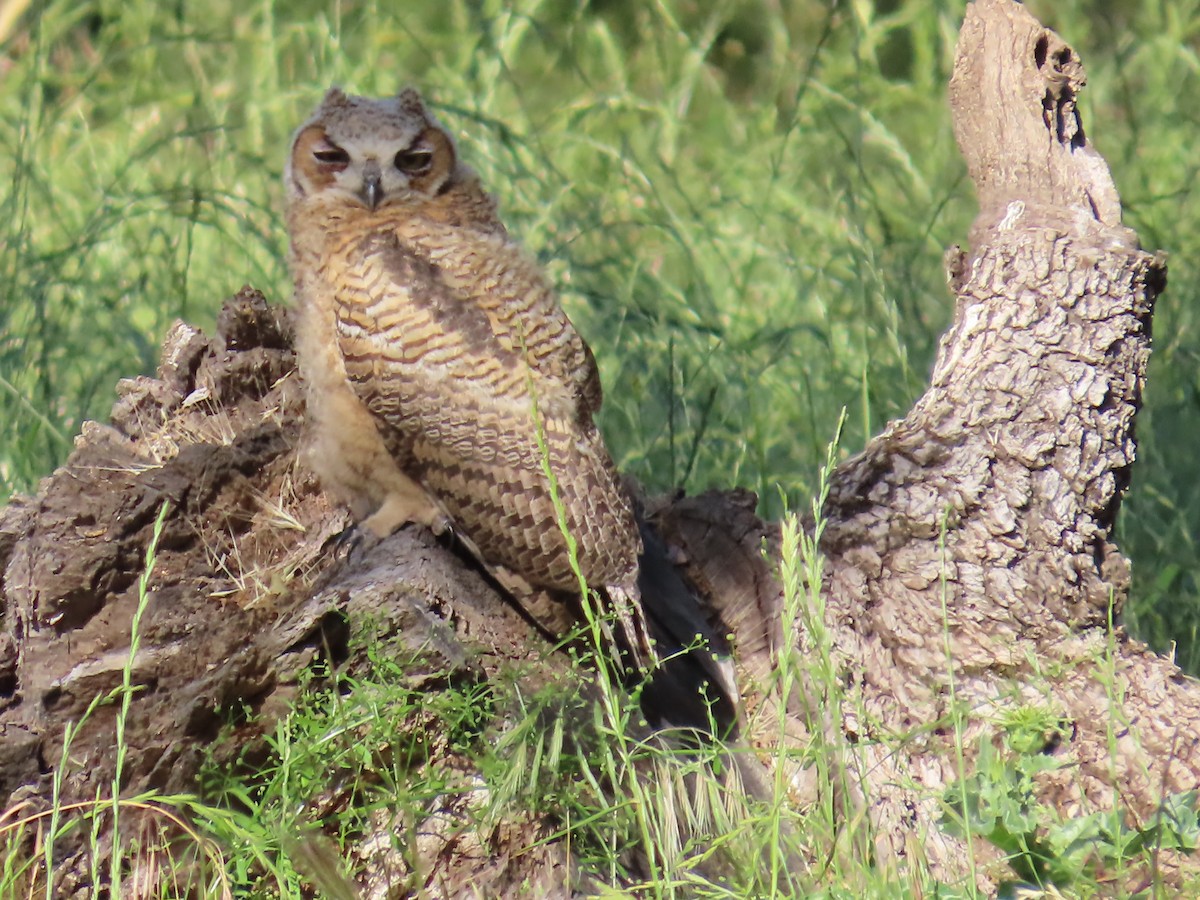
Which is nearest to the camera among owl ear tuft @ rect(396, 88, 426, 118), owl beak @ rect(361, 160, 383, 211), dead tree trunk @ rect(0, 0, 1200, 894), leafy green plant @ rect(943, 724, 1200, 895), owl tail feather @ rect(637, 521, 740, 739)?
leafy green plant @ rect(943, 724, 1200, 895)

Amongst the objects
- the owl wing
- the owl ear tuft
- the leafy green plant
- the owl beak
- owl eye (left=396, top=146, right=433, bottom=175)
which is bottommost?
the leafy green plant

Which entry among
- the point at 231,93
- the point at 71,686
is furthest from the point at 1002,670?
the point at 231,93

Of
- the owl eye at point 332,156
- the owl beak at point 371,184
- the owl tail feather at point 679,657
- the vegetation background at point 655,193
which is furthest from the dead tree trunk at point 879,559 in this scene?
the vegetation background at point 655,193

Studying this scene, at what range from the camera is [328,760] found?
2666 millimetres

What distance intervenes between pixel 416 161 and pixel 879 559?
68.6 inches

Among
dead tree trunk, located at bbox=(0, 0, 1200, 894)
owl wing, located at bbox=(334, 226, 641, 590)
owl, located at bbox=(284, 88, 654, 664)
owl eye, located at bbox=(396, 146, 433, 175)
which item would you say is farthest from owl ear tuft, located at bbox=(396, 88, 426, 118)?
dead tree trunk, located at bbox=(0, 0, 1200, 894)

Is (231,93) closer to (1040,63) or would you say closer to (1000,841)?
(1040,63)

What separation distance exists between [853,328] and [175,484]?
3266mm

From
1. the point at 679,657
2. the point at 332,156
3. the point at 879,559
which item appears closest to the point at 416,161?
the point at 332,156

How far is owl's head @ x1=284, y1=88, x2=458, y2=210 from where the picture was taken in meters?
3.96

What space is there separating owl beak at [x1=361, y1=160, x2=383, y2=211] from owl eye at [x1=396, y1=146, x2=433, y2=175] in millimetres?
76

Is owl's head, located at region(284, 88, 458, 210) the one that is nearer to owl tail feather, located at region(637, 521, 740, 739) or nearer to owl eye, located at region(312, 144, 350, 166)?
owl eye, located at region(312, 144, 350, 166)

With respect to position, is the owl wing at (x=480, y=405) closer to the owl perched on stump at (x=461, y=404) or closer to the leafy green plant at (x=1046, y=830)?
the owl perched on stump at (x=461, y=404)

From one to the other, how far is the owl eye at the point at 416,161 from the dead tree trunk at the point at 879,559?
0.62 metres
